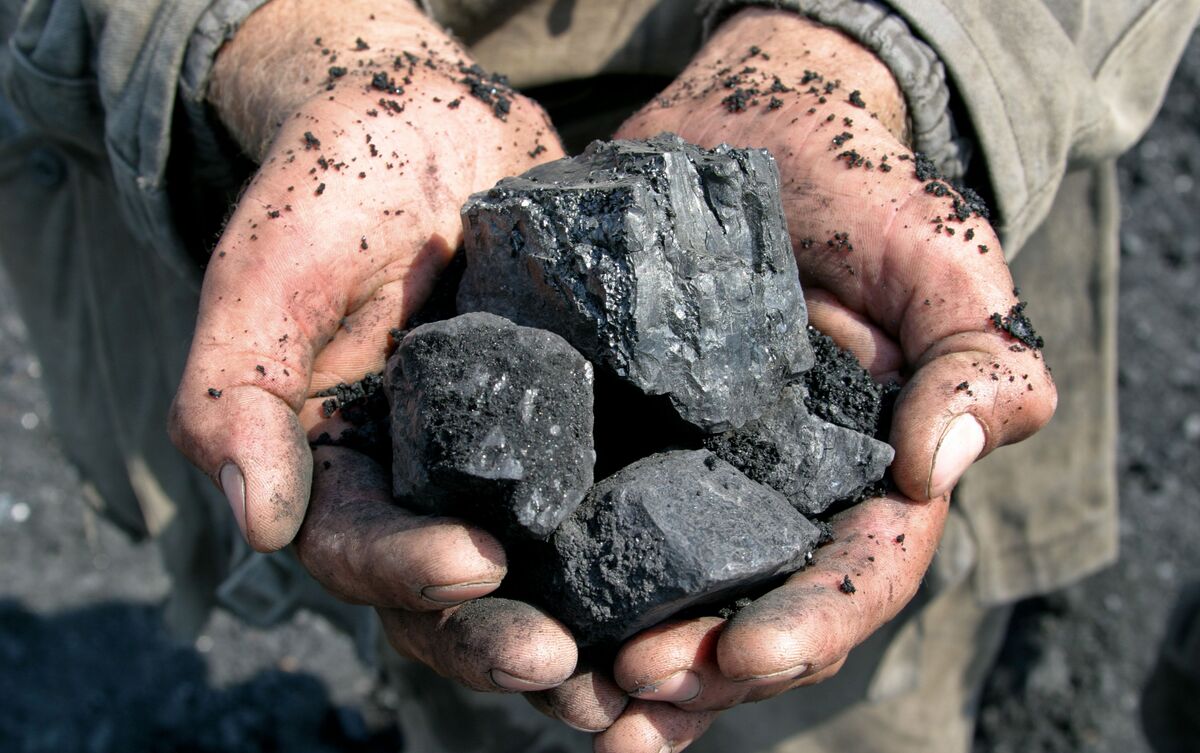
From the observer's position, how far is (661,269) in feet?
7.77

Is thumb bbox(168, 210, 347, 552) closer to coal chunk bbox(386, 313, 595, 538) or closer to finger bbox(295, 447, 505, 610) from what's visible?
finger bbox(295, 447, 505, 610)

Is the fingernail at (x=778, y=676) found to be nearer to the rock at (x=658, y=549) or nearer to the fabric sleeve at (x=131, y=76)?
the rock at (x=658, y=549)

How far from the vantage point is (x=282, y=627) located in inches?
189

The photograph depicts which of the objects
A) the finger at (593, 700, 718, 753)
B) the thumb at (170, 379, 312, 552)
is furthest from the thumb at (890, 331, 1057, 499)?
the thumb at (170, 379, 312, 552)

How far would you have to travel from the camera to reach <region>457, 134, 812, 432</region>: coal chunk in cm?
233

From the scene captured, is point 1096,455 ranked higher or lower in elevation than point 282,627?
higher

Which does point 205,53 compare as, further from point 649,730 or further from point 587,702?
point 649,730

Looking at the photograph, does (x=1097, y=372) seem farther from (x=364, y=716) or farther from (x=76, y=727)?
(x=76, y=727)

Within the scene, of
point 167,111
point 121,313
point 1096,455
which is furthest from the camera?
point 1096,455

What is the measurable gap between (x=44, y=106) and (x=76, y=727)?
2.66 metres

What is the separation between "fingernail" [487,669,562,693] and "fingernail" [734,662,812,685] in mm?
387

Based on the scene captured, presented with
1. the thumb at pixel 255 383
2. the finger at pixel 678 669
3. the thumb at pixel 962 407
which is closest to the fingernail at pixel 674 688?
the finger at pixel 678 669

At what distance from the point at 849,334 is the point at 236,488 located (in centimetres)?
152

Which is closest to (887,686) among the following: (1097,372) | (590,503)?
(1097,372)
